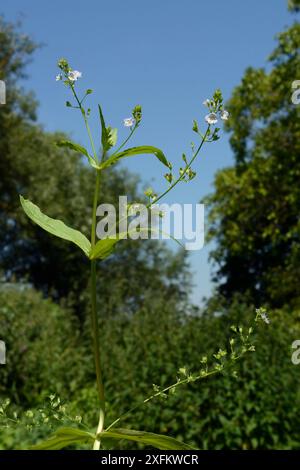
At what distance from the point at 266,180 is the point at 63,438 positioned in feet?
49.3

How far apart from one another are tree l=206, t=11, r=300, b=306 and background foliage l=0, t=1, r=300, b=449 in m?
0.04

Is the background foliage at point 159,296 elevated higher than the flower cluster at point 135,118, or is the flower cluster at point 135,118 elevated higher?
the background foliage at point 159,296

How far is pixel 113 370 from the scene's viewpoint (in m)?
8.15

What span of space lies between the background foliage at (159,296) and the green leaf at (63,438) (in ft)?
0.17

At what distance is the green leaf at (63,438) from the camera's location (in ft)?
2.46

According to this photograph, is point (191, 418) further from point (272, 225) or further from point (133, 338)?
point (272, 225)

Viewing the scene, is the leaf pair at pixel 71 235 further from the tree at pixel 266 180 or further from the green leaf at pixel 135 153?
the tree at pixel 266 180

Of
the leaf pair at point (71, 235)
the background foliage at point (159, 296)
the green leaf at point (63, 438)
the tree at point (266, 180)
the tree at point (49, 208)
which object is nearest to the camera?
the green leaf at point (63, 438)

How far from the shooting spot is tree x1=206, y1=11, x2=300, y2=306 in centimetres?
1482

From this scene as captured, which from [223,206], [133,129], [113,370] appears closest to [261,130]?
[223,206]

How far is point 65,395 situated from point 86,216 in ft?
42.5

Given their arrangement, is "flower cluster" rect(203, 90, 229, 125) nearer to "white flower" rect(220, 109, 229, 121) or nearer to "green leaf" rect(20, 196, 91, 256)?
"white flower" rect(220, 109, 229, 121)

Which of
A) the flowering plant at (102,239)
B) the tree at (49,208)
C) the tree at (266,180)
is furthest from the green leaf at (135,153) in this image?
the tree at (49,208)

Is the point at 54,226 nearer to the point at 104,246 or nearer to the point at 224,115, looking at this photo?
Result: the point at 104,246
